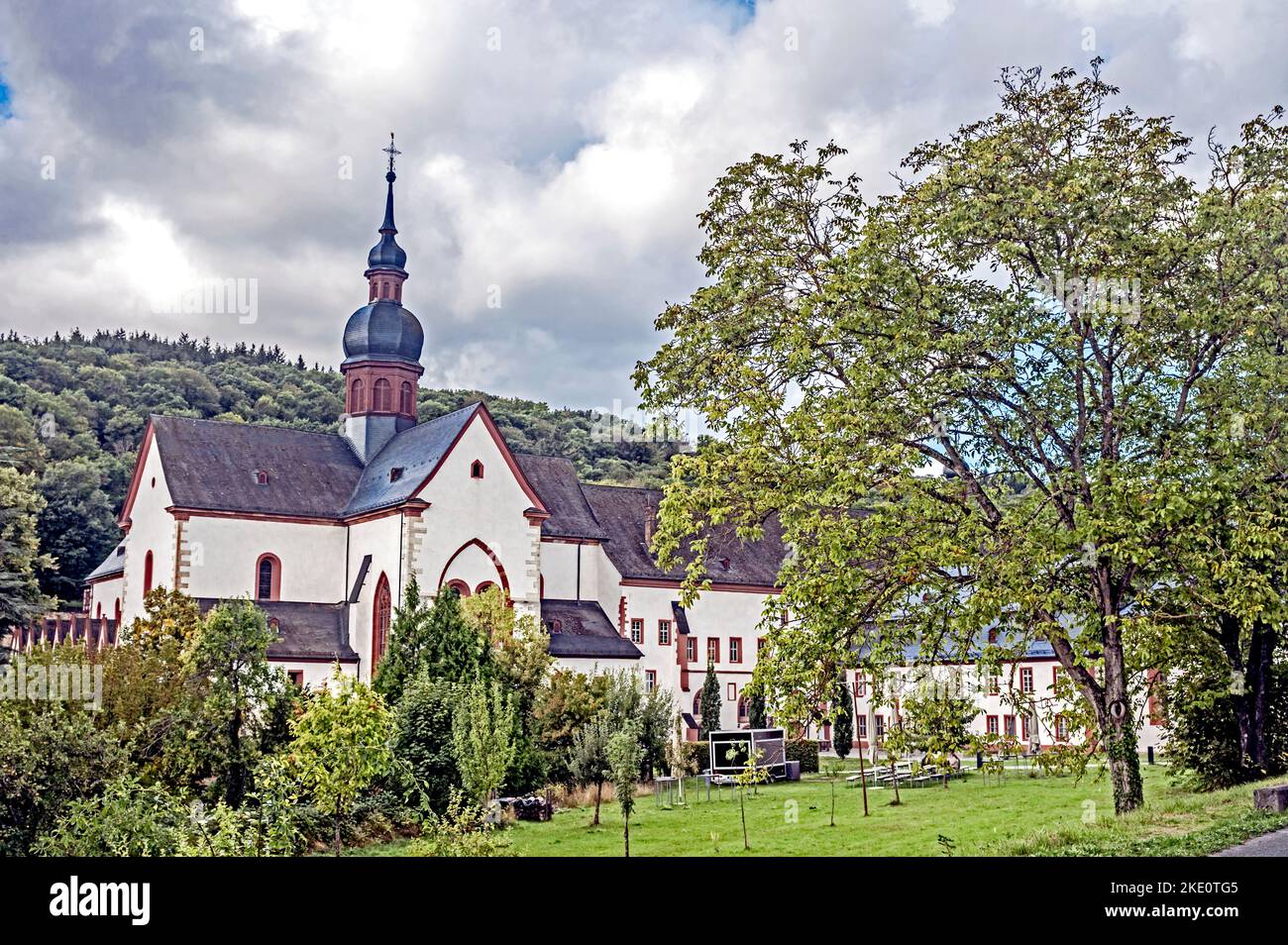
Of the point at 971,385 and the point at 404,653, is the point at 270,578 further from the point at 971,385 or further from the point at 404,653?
the point at 971,385

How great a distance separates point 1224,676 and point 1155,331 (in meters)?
7.15

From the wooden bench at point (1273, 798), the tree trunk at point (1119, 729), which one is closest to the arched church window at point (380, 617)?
the tree trunk at point (1119, 729)

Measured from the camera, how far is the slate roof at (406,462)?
47.8 meters

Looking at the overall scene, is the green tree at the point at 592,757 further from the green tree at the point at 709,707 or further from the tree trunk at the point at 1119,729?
the green tree at the point at 709,707

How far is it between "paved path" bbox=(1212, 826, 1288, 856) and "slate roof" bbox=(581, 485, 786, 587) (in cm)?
4108

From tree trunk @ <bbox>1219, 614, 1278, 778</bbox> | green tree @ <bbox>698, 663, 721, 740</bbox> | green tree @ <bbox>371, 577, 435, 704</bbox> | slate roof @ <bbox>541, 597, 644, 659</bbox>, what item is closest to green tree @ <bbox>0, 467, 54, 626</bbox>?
green tree @ <bbox>371, 577, 435, 704</bbox>

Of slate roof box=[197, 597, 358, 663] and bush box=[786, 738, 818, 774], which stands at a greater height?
slate roof box=[197, 597, 358, 663]

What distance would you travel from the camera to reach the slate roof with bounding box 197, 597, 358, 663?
149ft

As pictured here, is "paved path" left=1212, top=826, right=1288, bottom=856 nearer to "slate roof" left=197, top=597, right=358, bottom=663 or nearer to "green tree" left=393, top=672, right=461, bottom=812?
"green tree" left=393, top=672, right=461, bottom=812
